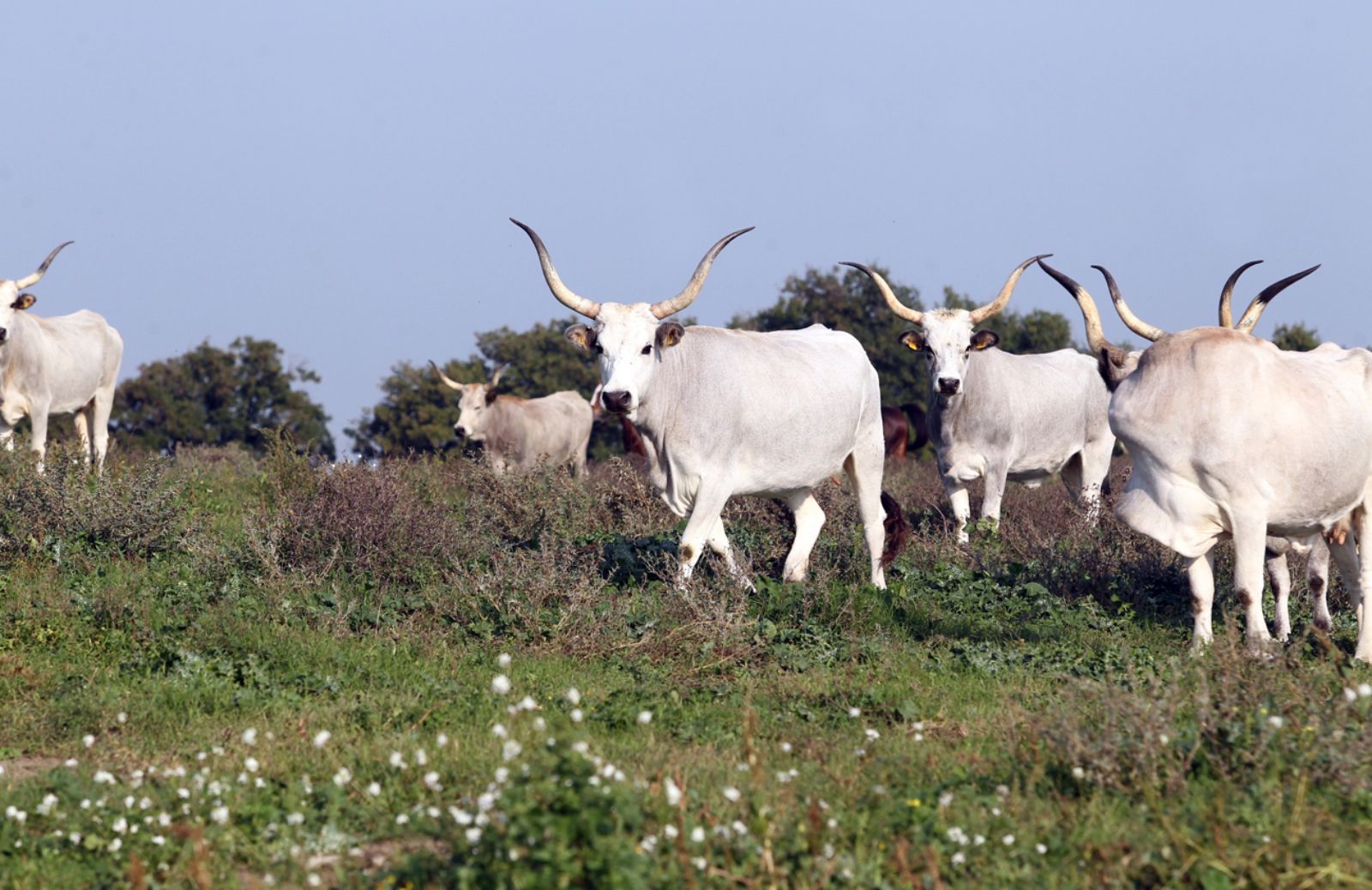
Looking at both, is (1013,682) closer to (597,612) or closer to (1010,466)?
(597,612)

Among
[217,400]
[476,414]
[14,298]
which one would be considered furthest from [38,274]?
[217,400]

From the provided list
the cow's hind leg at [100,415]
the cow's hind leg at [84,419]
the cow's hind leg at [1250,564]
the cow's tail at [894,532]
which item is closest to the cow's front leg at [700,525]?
the cow's tail at [894,532]

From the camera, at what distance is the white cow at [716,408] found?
9.33 metres

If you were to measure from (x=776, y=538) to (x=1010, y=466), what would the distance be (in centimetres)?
363

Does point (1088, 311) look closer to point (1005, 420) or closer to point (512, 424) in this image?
point (1005, 420)

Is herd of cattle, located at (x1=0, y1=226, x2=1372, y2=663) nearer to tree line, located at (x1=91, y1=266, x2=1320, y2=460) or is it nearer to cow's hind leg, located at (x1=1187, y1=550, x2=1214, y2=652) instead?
cow's hind leg, located at (x1=1187, y1=550, x2=1214, y2=652)

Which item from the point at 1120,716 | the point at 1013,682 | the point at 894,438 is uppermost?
the point at 1120,716

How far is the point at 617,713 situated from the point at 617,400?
323 centimetres

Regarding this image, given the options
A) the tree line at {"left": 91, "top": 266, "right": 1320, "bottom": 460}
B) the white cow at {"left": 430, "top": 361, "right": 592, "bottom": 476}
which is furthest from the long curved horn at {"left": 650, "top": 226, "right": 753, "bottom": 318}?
the tree line at {"left": 91, "top": 266, "right": 1320, "bottom": 460}

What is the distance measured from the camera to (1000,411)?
44.0 feet

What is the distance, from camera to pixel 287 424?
35.1 meters

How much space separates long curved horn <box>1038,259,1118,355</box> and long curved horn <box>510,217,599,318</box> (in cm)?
290

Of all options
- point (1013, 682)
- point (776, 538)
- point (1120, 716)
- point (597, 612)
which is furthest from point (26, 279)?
point (1120, 716)

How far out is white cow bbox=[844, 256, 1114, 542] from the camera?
1268cm
